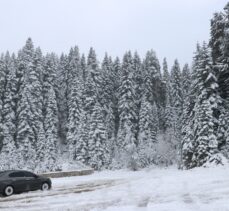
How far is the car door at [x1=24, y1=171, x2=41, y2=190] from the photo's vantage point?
27491 millimetres

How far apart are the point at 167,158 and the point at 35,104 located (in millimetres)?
25631

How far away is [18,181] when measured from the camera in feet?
87.4

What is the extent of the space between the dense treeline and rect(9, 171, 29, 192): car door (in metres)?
20.8

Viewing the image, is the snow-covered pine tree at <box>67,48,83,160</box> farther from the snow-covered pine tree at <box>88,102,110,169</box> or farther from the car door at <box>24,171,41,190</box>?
the car door at <box>24,171,41,190</box>

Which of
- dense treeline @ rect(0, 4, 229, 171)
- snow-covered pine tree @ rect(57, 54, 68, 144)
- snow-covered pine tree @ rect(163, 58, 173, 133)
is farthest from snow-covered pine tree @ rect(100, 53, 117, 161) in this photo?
snow-covered pine tree @ rect(163, 58, 173, 133)

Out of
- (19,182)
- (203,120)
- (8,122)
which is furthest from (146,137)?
(19,182)

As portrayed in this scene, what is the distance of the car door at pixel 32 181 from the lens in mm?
27491

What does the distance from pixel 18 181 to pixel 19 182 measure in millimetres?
99

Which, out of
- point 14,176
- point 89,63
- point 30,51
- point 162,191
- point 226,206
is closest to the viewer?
point 226,206

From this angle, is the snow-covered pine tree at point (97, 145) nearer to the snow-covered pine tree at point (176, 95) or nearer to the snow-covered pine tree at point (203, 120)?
the snow-covered pine tree at point (176, 95)

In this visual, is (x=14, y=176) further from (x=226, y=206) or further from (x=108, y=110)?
(x=108, y=110)

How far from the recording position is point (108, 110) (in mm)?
87438

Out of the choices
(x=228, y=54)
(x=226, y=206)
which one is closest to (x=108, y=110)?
(x=228, y=54)

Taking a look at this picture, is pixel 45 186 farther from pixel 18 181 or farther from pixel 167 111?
pixel 167 111
